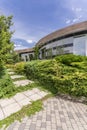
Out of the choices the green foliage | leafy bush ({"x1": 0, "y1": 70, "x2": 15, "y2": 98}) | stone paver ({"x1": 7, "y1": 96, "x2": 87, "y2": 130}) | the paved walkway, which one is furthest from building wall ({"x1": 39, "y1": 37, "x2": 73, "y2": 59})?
the green foliage

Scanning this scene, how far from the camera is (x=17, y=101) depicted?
5293 mm

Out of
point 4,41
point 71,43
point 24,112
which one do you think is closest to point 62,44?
point 71,43

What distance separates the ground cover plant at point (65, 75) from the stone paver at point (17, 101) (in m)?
0.76

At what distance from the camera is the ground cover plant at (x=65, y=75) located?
231 inches

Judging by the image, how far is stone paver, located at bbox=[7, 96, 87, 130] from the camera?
374cm

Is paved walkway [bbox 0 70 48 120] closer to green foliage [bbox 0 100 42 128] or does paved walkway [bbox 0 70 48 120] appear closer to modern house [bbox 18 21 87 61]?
green foliage [bbox 0 100 42 128]

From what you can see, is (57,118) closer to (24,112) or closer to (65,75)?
(24,112)

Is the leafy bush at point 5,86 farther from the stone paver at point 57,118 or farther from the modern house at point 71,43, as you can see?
the modern house at point 71,43

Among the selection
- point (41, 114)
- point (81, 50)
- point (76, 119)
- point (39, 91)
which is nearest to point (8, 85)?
point (39, 91)

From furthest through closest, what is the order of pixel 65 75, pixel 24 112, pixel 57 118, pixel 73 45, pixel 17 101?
1. pixel 73 45
2. pixel 65 75
3. pixel 17 101
4. pixel 24 112
5. pixel 57 118

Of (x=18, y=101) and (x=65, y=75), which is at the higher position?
(x=65, y=75)

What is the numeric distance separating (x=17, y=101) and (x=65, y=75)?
2472 millimetres

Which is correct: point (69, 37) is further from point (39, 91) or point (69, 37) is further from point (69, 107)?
point (69, 107)

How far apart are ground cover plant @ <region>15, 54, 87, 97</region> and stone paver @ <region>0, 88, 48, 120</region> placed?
29.8 inches
